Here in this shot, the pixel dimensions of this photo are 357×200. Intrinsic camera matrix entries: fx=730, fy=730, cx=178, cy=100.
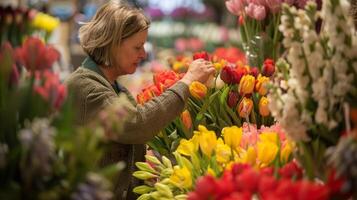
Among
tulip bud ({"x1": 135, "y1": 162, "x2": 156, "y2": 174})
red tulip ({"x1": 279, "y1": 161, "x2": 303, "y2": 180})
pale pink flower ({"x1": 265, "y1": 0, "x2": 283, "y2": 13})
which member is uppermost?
pale pink flower ({"x1": 265, "y1": 0, "x2": 283, "y2": 13})

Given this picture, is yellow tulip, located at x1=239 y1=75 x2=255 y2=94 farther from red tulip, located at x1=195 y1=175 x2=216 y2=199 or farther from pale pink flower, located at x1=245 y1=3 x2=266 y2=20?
red tulip, located at x1=195 y1=175 x2=216 y2=199

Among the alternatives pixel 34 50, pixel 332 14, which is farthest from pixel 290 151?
pixel 34 50

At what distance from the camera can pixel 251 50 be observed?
3.29 meters

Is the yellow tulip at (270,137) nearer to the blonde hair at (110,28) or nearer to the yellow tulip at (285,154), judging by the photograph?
the yellow tulip at (285,154)

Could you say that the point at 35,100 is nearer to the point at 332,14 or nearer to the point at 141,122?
the point at 332,14

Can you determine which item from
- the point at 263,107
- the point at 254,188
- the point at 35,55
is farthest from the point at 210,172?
Result: the point at 263,107

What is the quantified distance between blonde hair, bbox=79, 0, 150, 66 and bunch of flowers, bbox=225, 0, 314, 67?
63 centimetres

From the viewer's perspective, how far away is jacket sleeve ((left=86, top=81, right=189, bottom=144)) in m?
2.45

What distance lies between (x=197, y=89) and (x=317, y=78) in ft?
3.09

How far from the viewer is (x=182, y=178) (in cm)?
209

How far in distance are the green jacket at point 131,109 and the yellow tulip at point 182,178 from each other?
1.15 feet

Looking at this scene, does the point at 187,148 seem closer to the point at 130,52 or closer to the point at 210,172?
the point at 210,172

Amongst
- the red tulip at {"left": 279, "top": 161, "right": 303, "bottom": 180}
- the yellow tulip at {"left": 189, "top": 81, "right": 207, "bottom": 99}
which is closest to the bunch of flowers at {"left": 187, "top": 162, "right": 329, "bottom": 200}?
the red tulip at {"left": 279, "top": 161, "right": 303, "bottom": 180}

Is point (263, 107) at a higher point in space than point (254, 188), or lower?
lower
